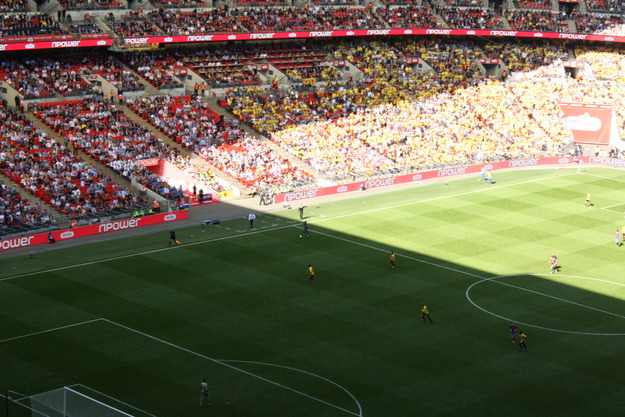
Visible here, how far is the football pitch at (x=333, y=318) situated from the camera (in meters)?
42.6

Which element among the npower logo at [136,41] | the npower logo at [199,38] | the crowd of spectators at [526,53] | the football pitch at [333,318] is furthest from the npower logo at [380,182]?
the crowd of spectators at [526,53]

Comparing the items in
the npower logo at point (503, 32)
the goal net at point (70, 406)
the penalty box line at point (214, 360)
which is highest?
the npower logo at point (503, 32)

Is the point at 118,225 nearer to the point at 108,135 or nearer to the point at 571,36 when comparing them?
the point at 108,135

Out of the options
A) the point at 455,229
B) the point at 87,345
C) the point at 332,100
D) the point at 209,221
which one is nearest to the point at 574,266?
the point at 455,229

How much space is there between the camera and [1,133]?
253ft

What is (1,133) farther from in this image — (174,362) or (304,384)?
(304,384)

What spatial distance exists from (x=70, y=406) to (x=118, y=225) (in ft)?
120

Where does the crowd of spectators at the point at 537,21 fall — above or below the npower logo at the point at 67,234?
above

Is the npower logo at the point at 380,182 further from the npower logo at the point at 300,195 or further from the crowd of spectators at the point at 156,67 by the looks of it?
the crowd of spectators at the point at 156,67

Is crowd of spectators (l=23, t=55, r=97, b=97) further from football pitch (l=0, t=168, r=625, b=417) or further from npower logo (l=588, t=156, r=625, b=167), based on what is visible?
npower logo (l=588, t=156, r=625, b=167)

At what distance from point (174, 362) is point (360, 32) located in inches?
2829

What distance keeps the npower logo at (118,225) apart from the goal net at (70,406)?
113 ft

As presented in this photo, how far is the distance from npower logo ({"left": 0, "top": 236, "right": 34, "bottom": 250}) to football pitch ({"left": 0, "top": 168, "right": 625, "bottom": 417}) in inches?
74.2

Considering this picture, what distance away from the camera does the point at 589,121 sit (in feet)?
344
